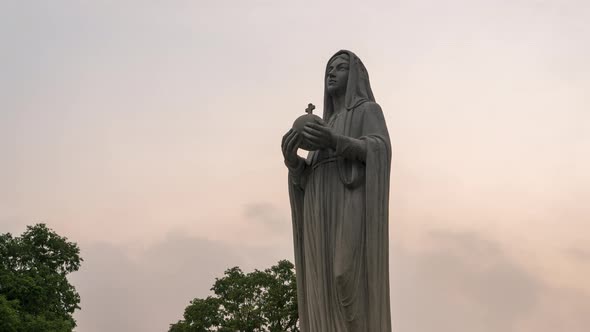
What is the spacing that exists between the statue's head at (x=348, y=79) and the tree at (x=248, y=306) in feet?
93.7

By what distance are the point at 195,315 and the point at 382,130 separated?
99.7 ft

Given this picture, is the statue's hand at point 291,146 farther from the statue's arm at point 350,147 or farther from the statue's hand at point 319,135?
the statue's arm at point 350,147

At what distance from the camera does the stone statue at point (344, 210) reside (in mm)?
9555

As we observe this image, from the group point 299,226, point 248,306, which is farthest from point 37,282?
point 299,226

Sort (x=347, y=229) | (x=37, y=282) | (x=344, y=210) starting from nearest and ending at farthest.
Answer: (x=347, y=229) → (x=344, y=210) → (x=37, y=282)

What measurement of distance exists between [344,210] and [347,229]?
29 centimetres

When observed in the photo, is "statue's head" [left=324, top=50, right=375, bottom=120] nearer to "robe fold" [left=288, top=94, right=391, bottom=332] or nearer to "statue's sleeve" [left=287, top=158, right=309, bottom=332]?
"robe fold" [left=288, top=94, right=391, bottom=332]

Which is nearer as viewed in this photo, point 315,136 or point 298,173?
point 315,136

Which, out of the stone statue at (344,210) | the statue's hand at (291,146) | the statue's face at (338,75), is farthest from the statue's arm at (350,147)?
the statue's face at (338,75)

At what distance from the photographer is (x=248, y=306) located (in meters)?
39.3

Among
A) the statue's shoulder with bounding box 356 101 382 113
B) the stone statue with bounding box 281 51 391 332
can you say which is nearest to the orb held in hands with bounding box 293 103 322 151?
the stone statue with bounding box 281 51 391 332

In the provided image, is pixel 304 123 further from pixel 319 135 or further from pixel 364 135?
pixel 364 135

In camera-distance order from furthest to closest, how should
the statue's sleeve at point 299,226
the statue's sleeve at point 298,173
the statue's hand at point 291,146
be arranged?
the statue's sleeve at point 298,173 → the statue's sleeve at point 299,226 → the statue's hand at point 291,146

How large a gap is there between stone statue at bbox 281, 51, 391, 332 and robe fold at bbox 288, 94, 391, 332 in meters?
0.01
